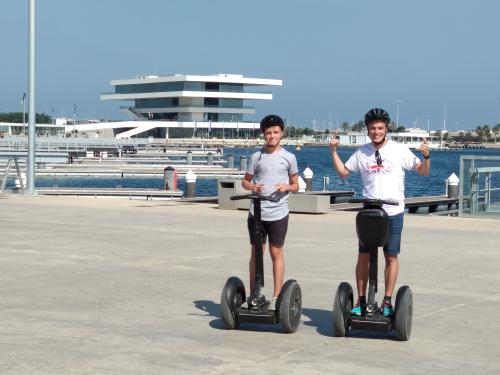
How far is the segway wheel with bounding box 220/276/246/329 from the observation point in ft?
27.1

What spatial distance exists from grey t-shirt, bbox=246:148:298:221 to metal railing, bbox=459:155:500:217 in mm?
13816

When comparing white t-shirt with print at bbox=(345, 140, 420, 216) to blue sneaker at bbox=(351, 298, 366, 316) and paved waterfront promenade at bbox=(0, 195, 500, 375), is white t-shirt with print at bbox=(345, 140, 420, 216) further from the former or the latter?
paved waterfront promenade at bbox=(0, 195, 500, 375)

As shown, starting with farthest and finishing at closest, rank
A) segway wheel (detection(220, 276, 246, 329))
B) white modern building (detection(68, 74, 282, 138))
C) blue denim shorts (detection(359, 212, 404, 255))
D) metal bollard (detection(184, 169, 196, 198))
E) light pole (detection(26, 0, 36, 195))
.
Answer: white modern building (detection(68, 74, 282, 138))
metal bollard (detection(184, 169, 196, 198))
light pole (detection(26, 0, 36, 195))
segway wheel (detection(220, 276, 246, 329))
blue denim shorts (detection(359, 212, 404, 255))

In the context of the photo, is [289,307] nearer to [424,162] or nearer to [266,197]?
[266,197]

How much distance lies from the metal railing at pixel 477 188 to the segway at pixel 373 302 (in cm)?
1405

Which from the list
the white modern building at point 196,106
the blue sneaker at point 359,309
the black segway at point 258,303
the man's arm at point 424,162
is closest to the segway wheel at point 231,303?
the black segway at point 258,303

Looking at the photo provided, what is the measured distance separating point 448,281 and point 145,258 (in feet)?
13.6

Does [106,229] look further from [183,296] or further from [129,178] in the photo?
[129,178]

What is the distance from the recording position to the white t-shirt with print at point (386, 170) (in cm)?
812

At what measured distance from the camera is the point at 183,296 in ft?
33.5

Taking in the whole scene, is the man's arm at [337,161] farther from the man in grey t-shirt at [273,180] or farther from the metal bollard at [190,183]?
the metal bollard at [190,183]

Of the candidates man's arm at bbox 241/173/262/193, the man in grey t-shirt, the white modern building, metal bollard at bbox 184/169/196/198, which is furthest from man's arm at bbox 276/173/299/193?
the white modern building

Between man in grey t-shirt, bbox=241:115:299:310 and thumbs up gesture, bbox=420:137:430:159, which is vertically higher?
thumbs up gesture, bbox=420:137:430:159

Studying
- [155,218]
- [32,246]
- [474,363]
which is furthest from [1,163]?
[474,363]
